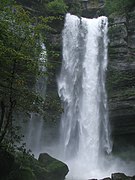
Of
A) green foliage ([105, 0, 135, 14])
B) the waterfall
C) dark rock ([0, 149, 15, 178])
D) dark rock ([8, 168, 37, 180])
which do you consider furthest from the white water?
dark rock ([0, 149, 15, 178])

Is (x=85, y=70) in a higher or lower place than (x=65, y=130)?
higher

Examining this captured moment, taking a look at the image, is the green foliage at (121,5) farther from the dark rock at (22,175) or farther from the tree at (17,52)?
the dark rock at (22,175)

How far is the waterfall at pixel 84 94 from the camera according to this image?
65.6 feet

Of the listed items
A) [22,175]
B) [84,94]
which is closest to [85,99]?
[84,94]

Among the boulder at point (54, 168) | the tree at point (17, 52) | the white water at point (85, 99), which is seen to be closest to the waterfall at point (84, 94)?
the white water at point (85, 99)

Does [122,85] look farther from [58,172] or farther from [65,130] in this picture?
[58,172]

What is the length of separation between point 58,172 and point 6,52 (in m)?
7.94

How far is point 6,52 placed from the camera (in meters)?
8.84

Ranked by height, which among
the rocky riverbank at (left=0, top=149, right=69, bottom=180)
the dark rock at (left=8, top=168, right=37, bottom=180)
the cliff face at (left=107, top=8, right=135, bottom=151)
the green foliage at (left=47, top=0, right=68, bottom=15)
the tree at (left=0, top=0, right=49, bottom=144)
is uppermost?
the green foliage at (left=47, top=0, right=68, bottom=15)

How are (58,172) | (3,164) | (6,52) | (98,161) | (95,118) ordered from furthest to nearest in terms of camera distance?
(95,118) < (98,161) < (58,172) < (3,164) < (6,52)

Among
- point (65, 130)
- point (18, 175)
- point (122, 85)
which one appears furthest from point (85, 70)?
point (18, 175)

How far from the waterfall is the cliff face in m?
0.62

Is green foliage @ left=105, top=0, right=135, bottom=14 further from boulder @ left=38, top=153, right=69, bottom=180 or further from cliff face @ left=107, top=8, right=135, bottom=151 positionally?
boulder @ left=38, top=153, right=69, bottom=180

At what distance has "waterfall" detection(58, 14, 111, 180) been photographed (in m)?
20.0
